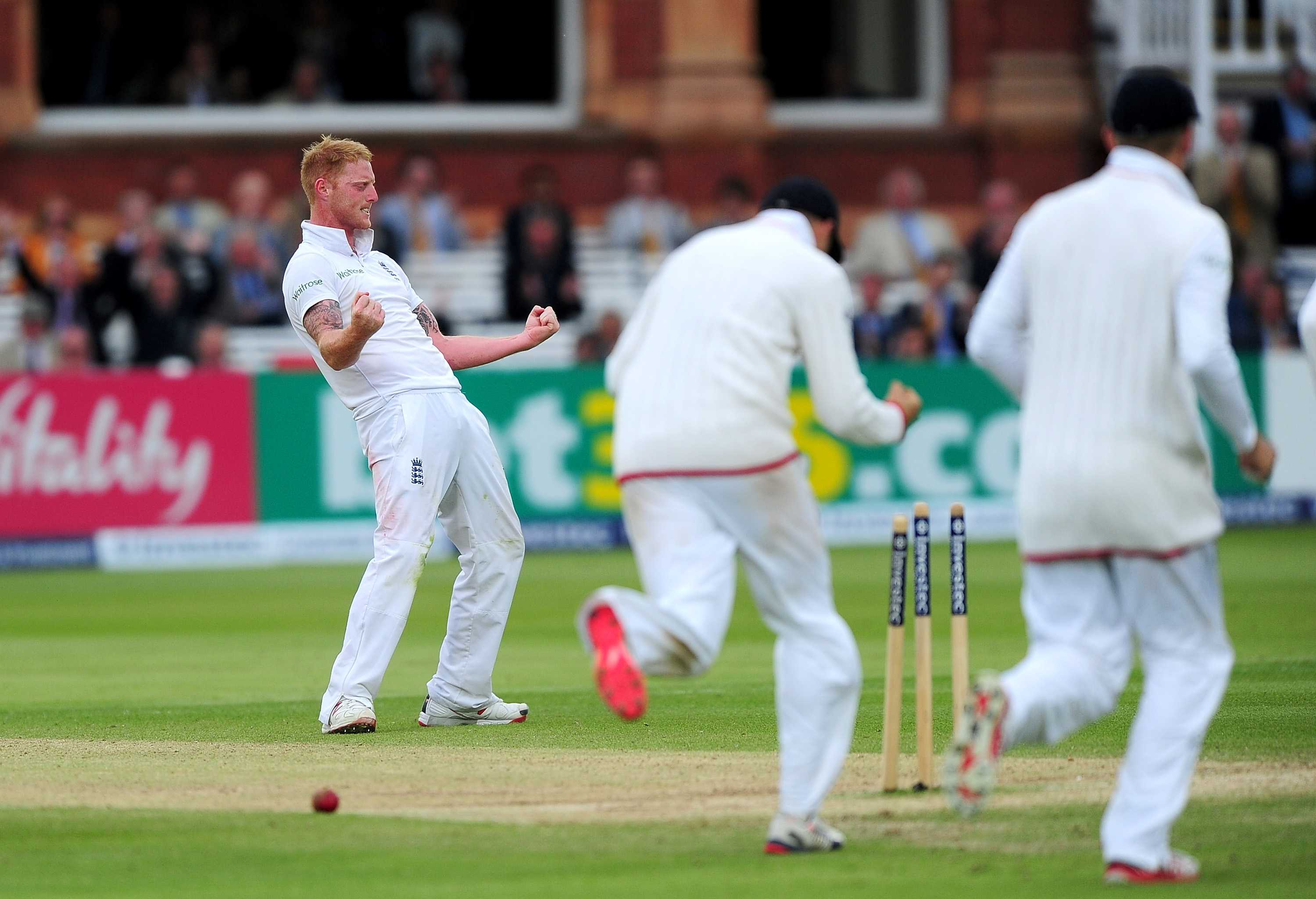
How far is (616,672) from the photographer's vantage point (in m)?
6.01

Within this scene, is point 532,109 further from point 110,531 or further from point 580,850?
point 580,850

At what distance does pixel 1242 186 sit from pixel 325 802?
690 inches

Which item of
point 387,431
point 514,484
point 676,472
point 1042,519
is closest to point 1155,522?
point 1042,519

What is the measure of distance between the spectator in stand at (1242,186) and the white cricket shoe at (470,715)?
14.5 metres

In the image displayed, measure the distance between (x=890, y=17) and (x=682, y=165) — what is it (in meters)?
3.91

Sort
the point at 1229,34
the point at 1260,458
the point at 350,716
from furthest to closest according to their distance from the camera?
the point at 1229,34
the point at 350,716
the point at 1260,458

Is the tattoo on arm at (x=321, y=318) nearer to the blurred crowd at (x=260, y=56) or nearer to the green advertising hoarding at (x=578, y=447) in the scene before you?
the green advertising hoarding at (x=578, y=447)

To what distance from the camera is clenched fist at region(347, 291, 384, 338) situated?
8500 millimetres

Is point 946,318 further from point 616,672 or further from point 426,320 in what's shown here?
point 616,672

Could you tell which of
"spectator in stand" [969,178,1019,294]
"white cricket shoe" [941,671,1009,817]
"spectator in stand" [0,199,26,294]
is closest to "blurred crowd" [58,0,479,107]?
"spectator in stand" [0,199,26,294]

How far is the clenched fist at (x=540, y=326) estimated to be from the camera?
8.93m

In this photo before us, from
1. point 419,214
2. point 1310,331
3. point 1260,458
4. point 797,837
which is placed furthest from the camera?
point 419,214

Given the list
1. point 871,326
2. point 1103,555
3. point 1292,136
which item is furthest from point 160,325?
point 1103,555

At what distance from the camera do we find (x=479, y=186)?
24922mm
